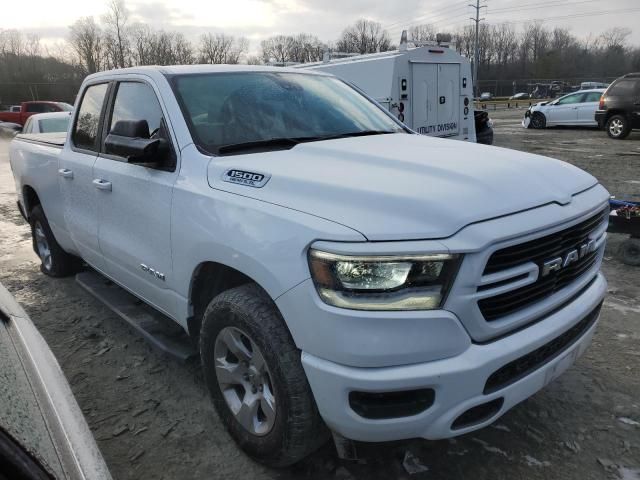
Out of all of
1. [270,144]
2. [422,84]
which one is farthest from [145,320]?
[422,84]

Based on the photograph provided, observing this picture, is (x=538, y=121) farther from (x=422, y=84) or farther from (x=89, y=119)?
(x=89, y=119)

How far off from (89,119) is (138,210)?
55.1 inches

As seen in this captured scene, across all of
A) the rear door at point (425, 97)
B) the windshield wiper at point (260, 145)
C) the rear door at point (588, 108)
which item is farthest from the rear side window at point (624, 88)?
the windshield wiper at point (260, 145)

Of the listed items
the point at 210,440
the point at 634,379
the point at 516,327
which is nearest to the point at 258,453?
the point at 210,440

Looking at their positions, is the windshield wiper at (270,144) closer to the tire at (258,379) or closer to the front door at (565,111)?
the tire at (258,379)

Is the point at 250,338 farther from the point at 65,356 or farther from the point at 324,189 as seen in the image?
the point at 65,356

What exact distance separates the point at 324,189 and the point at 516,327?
0.95 m

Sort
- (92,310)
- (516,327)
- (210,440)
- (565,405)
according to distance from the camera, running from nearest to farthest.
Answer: (516,327), (210,440), (565,405), (92,310)

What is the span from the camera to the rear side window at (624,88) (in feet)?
51.1

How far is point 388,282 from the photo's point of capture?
1.91 metres

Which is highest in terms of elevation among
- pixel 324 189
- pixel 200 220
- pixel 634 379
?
pixel 324 189

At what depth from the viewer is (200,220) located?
99.7 inches

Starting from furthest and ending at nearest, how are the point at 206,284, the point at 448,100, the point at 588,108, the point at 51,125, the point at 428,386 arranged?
the point at 588,108 → the point at 448,100 → the point at 51,125 → the point at 206,284 → the point at 428,386

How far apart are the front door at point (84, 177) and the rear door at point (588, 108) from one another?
1910 cm
